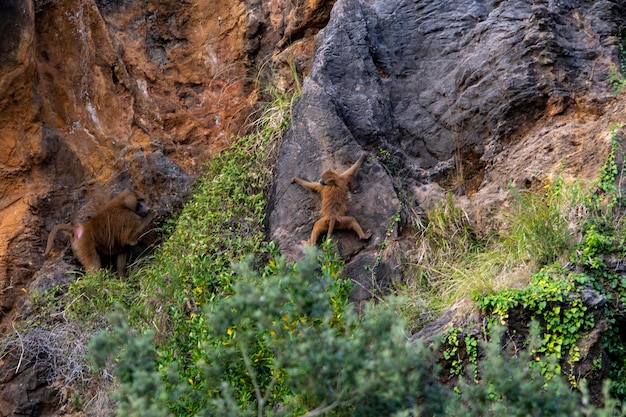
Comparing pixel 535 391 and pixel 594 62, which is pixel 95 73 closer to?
pixel 594 62

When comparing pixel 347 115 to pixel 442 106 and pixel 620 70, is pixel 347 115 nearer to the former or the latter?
pixel 442 106

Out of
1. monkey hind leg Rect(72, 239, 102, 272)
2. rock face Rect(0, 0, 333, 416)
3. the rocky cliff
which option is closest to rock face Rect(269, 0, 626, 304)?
the rocky cliff

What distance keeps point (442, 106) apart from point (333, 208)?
2.11 m

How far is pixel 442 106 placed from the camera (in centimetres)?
1010

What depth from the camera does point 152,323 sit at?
8742 millimetres

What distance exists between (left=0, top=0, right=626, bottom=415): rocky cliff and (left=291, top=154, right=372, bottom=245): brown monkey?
0.63ft

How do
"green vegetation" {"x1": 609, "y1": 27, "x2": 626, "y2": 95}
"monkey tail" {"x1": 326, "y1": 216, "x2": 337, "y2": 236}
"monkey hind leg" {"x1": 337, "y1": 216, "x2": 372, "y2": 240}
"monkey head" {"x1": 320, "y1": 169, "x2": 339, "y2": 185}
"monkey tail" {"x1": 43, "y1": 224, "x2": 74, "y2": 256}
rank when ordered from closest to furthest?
"monkey tail" {"x1": 326, "y1": 216, "x2": 337, "y2": 236} < "monkey hind leg" {"x1": 337, "y1": 216, "x2": 372, "y2": 240} < "monkey head" {"x1": 320, "y1": 169, "x2": 339, "y2": 185} < "green vegetation" {"x1": 609, "y1": 27, "x2": 626, "y2": 95} < "monkey tail" {"x1": 43, "y1": 224, "x2": 74, "y2": 256}

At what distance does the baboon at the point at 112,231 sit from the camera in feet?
32.5

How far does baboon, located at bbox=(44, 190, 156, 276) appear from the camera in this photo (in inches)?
390

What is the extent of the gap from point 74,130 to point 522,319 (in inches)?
253

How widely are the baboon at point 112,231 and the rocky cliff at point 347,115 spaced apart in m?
0.31

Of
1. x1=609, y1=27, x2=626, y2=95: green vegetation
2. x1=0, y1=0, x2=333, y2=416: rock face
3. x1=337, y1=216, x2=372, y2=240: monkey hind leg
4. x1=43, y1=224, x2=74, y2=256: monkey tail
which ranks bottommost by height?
x1=337, y1=216, x2=372, y2=240: monkey hind leg

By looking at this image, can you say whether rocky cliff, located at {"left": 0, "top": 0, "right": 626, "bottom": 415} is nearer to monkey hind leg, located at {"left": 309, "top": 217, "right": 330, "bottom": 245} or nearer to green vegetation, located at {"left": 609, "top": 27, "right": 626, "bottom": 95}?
green vegetation, located at {"left": 609, "top": 27, "right": 626, "bottom": 95}

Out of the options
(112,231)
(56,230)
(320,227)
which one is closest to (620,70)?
(320,227)
